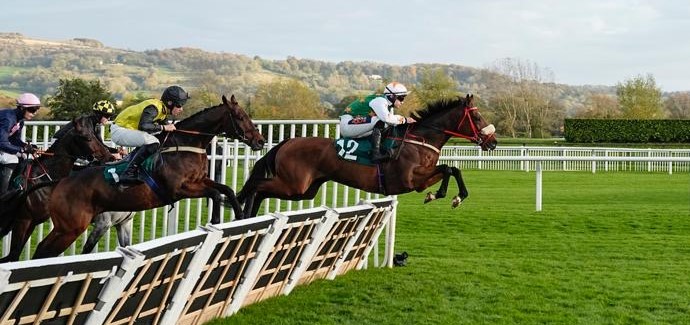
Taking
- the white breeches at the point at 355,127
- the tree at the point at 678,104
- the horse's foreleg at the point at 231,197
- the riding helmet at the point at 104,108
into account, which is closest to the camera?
the horse's foreleg at the point at 231,197

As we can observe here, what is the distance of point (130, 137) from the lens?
738cm

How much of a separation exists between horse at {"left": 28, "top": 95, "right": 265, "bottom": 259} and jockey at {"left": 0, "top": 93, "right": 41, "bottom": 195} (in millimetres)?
772

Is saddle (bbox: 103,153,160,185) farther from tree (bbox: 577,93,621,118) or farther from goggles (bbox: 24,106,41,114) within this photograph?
tree (bbox: 577,93,621,118)

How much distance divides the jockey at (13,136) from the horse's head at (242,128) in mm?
1485

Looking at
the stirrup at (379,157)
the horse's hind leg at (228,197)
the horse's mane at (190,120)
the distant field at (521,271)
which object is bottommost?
the distant field at (521,271)

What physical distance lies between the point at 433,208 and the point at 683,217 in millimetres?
3266

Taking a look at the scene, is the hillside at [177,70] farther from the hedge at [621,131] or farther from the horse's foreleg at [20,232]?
the horse's foreleg at [20,232]

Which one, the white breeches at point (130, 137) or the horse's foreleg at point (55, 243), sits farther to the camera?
the white breeches at point (130, 137)

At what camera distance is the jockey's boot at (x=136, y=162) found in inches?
277

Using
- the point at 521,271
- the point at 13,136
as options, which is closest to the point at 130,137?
the point at 13,136

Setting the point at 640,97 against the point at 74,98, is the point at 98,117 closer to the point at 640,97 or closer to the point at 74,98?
the point at 74,98

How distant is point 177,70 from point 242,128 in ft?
378

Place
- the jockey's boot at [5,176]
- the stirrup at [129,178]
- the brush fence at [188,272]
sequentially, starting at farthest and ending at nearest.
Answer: the jockey's boot at [5,176], the stirrup at [129,178], the brush fence at [188,272]

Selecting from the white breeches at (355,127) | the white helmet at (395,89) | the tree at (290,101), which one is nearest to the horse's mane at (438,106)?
the white helmet at (395,89)
